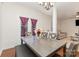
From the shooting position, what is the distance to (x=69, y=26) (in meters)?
1.57

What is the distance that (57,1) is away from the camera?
1.58 meters

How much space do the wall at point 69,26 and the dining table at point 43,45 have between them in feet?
0.43

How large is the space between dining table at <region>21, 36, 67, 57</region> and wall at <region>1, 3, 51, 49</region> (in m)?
0.13

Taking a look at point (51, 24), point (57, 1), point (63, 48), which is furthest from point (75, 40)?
point (57, 1)

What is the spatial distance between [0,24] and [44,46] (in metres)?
0.62

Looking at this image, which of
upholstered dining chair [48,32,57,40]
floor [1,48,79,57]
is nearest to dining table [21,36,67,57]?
upholstered dining chair [48,32,57,40]

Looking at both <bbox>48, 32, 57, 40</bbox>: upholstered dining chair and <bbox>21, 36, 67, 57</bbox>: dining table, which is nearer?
<bbox>21, 36, 67, 57</bbox>: dining table

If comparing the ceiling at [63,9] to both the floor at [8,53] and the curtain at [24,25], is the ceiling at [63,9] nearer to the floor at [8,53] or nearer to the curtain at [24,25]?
the curtain at [24,25]

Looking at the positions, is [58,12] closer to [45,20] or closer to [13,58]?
[45,20]

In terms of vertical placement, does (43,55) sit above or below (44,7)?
below

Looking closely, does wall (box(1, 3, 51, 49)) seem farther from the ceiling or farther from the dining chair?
the dining chair

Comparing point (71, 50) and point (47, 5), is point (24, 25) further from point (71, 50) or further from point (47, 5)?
point (71, 50)

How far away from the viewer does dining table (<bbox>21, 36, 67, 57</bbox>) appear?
1453 millimetres

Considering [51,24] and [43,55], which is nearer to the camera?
[43,55]
